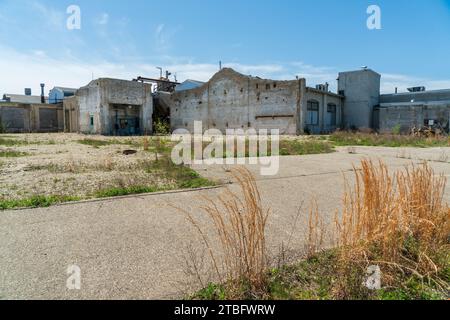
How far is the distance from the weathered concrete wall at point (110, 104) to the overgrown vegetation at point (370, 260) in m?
32.0

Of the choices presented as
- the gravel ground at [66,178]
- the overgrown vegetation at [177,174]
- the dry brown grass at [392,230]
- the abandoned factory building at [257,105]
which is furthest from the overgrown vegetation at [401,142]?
the dry brown grass at [392,230]

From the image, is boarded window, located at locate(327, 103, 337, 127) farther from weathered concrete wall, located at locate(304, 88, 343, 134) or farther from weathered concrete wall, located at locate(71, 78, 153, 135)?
weathered concrete wall, located at locate(71, 78, 153, 135)

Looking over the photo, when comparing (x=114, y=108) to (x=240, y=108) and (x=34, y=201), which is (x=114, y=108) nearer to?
(x=240, y=108)

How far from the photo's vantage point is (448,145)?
17406 mm

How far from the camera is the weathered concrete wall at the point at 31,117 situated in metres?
36.6

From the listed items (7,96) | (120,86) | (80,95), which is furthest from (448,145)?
(7,96)

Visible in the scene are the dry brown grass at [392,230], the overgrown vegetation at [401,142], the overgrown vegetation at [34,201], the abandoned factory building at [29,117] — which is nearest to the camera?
the dry brown grass at [392,230]

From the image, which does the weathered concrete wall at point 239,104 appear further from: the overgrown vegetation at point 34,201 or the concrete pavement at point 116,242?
the overgrown vegetation at point 34,201

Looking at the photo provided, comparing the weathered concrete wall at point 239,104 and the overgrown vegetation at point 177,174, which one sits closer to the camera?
the overgrown vegetation at point 177,174

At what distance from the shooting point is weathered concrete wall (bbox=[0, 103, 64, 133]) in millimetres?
36594

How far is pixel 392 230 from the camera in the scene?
2.67 m

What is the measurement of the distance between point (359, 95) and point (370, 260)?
3727 centimetres
